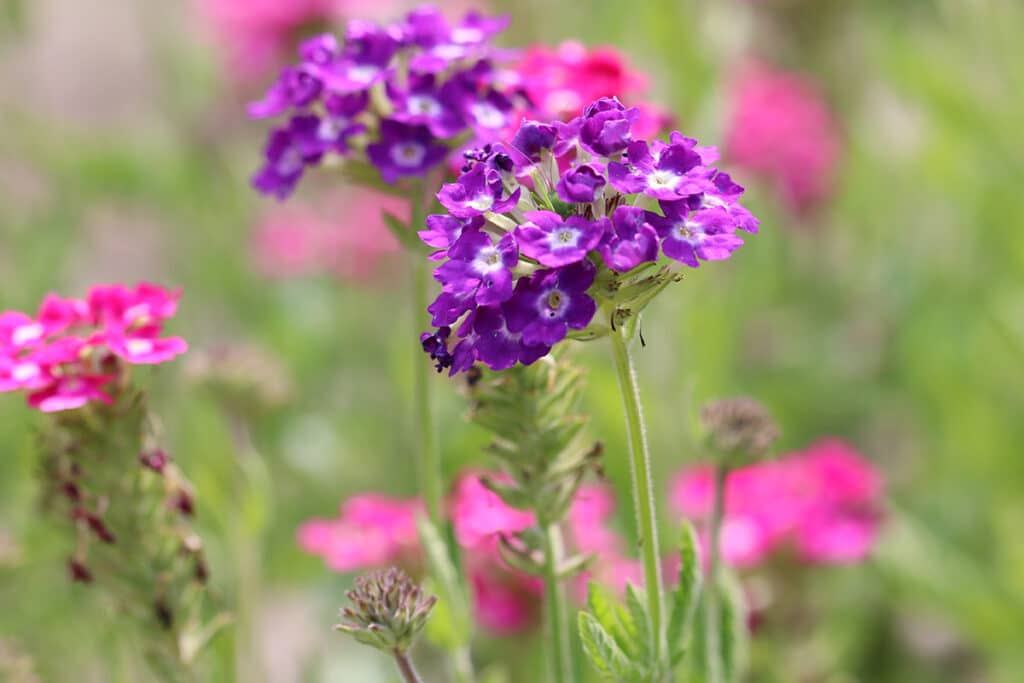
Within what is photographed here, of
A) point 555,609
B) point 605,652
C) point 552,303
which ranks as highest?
point 552,303

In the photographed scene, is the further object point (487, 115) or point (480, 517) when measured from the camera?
point (480, 517)

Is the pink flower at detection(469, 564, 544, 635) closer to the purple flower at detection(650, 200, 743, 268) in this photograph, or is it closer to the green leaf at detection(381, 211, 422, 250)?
the green leaf at detection(381, 211, 422, 250)

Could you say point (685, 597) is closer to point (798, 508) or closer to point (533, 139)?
point (533, 139)

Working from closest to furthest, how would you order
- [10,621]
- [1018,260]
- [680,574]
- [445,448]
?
[680,574] → [10,621] → [445,448] → [1018,260]

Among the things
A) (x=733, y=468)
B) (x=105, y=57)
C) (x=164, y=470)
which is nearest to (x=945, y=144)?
(x=733, y=468)

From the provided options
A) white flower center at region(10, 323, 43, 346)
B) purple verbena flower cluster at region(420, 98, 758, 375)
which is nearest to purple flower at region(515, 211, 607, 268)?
purple verbena flower cluster at region(420, 98, 758, 375)

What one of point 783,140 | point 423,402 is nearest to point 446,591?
point 423,402

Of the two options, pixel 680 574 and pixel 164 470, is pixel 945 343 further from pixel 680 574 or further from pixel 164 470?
pixel 164 470
